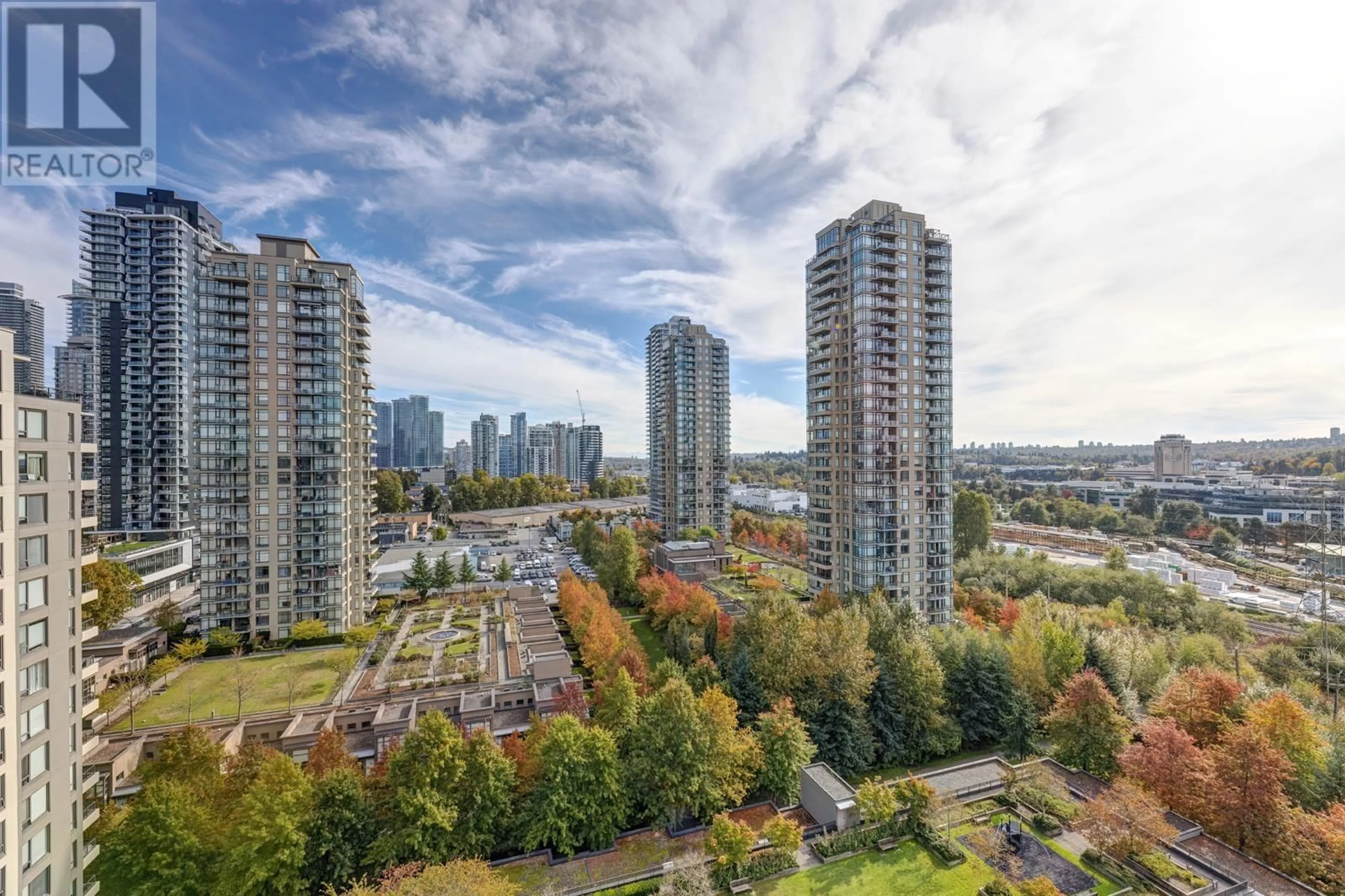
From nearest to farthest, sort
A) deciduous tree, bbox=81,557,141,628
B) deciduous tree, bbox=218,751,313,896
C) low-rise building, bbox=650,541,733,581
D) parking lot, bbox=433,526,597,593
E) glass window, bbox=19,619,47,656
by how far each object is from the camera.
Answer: glass window, bbox=19,619,47,656, deciduous tree, bbox=218,751,313,896, deciduous tree, bbox=81,557,141,628, low-rise building, bbox=650,541,733,581, parking lot, bbox=433,526,597,593

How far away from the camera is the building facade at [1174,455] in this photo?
521 feet

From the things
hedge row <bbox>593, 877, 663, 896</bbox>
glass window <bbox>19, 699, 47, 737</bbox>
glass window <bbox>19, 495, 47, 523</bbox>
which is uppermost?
glass window <bbox>19, 495, 47, 523</bbox>

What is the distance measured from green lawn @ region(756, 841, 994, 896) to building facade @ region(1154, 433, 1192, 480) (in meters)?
181

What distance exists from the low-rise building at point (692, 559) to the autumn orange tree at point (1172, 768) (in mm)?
46704

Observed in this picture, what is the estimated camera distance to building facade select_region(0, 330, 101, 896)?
17.9 meters

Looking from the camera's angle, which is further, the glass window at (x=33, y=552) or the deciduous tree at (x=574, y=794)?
the deciduous tree at (x=574, y=794)

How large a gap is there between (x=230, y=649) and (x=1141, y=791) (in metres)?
60.8

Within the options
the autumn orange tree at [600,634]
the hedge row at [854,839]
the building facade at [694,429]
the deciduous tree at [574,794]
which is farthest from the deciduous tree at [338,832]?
the building facade at [694,429]

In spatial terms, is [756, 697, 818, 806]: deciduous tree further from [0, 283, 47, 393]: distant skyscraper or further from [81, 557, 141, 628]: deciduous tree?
[0, 283, 47, 393]: distant skyscraper

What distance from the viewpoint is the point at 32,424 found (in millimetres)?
19438

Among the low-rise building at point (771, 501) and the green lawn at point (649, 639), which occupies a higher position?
the low-rise building at point (771, 501)

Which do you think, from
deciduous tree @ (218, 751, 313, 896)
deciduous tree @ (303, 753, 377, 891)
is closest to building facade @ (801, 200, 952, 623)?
deciduous tree @ (303, 753, 377, 891)

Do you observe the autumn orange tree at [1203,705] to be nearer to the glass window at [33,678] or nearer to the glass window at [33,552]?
the glass window at [33,678]

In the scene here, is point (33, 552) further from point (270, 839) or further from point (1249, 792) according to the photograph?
point (1249, 792)
